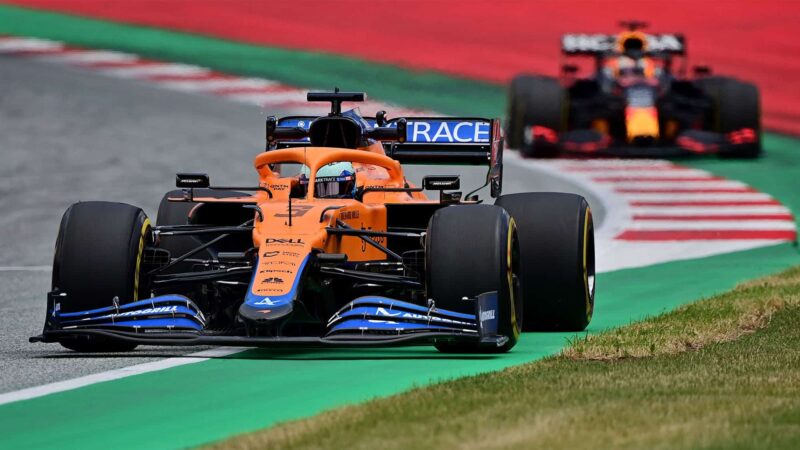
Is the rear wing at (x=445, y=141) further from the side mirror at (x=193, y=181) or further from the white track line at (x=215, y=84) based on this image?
the white track line at (x=215, y=84)

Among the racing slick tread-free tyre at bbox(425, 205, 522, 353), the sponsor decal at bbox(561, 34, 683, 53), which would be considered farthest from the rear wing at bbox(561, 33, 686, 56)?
the racing slick tread-free tyre at bbox(425, 205, 522, 353)

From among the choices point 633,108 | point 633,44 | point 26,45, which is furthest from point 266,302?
point 26,45

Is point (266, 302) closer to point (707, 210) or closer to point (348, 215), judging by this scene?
point (348, 215)

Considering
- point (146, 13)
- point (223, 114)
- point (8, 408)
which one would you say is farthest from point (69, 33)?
point (8, 408)

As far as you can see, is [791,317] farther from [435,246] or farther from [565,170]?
[565,170]

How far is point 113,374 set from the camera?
10.2 metres

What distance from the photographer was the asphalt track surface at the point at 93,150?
19672 mm

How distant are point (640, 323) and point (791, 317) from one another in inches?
38.9

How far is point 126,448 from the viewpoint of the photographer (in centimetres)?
805

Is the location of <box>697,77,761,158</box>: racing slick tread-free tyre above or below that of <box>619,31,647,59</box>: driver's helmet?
below

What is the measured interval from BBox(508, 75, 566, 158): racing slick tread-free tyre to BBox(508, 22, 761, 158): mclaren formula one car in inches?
0.5

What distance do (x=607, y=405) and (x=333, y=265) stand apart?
309 centimetres

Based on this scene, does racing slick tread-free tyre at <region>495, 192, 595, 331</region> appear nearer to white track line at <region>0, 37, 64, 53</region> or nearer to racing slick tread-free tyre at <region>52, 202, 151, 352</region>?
racing slick tread-free tyre at <region>52, 202, 151, 352</region>

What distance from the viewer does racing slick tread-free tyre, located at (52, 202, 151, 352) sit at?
11125 mm
